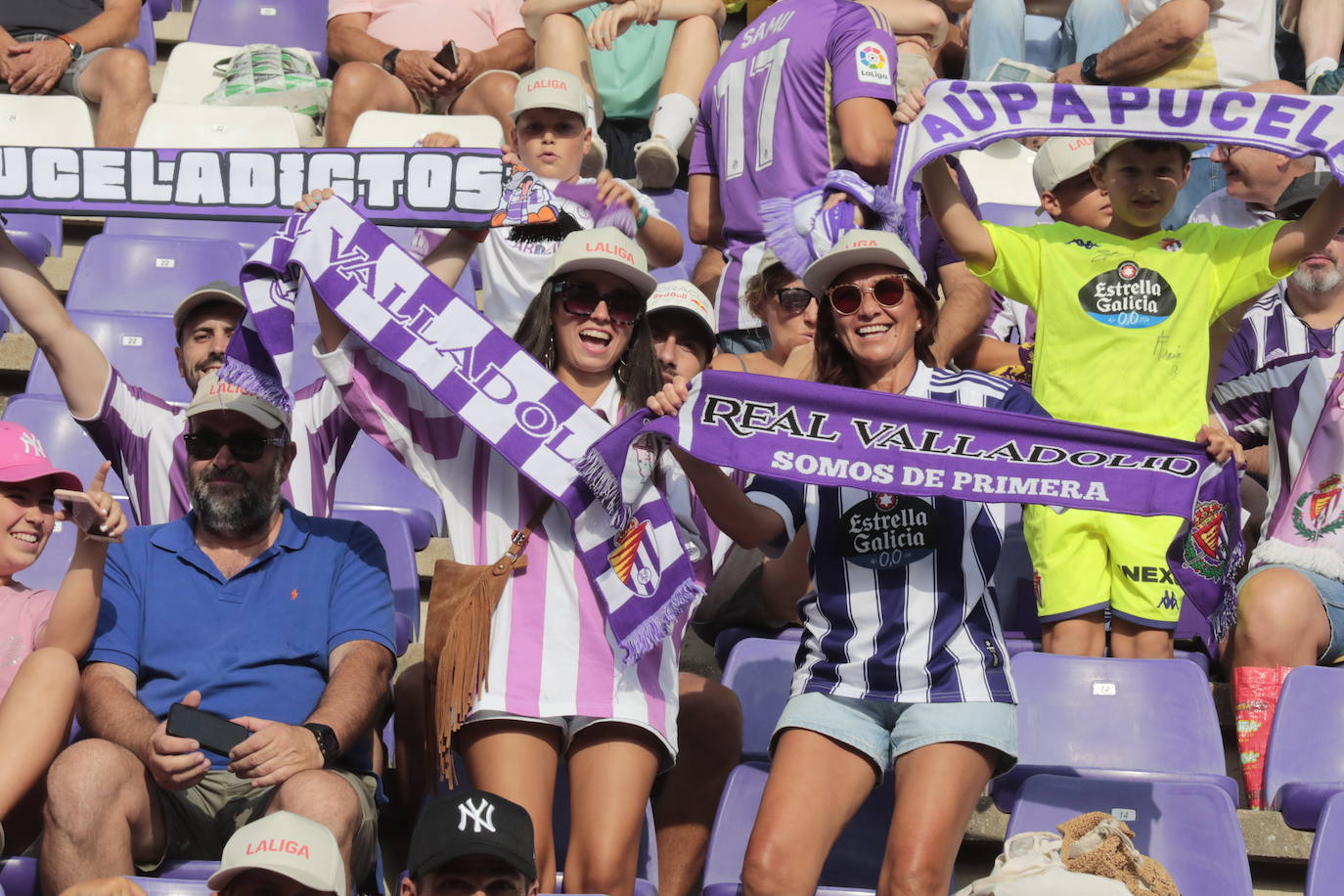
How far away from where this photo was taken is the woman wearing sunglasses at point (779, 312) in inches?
201

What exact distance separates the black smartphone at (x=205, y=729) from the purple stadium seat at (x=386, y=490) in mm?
1728

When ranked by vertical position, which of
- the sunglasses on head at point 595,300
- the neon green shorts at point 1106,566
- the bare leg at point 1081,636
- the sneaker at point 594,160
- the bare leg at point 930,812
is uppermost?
the sneaker at point 594,160

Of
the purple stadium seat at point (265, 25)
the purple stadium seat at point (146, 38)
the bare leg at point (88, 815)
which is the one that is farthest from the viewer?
the purple stadium seat at point (265, 25)

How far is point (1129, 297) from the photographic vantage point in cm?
445

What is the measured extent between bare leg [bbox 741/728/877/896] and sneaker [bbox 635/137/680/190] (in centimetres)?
343

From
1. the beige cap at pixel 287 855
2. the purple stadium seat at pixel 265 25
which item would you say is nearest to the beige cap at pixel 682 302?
the beige cap at pixel 287 855

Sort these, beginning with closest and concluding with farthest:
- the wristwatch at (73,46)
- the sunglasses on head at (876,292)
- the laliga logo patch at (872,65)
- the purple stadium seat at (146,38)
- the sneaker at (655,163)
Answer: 1. the sunglasses on head at (876,292)
2. the laliga logo patch at (872,65)
3. the sneaker at (655,163)
4. the wristwatch at (73,46)
5. the purple stadium seat at (146,38)

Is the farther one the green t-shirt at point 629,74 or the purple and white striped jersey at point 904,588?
the green t-shirt at point 629,74

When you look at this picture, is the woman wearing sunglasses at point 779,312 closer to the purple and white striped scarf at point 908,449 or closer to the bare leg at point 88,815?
the purple and white striped scarf at point 908,449

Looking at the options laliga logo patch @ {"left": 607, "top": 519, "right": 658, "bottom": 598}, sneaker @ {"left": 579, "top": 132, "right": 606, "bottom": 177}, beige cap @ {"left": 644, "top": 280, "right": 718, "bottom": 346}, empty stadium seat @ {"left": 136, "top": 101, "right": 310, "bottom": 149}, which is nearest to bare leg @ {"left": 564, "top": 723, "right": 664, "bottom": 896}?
laliga logo patch @ {"left": 607, "top": 519, "right": 658, "bottom": 598}

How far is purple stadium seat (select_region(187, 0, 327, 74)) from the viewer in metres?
8.10

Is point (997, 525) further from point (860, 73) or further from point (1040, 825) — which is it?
point (860, 73)

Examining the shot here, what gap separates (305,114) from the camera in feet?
23.9

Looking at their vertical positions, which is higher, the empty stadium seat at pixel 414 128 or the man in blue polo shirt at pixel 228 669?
the empty stadium seat at pixel 414 128
